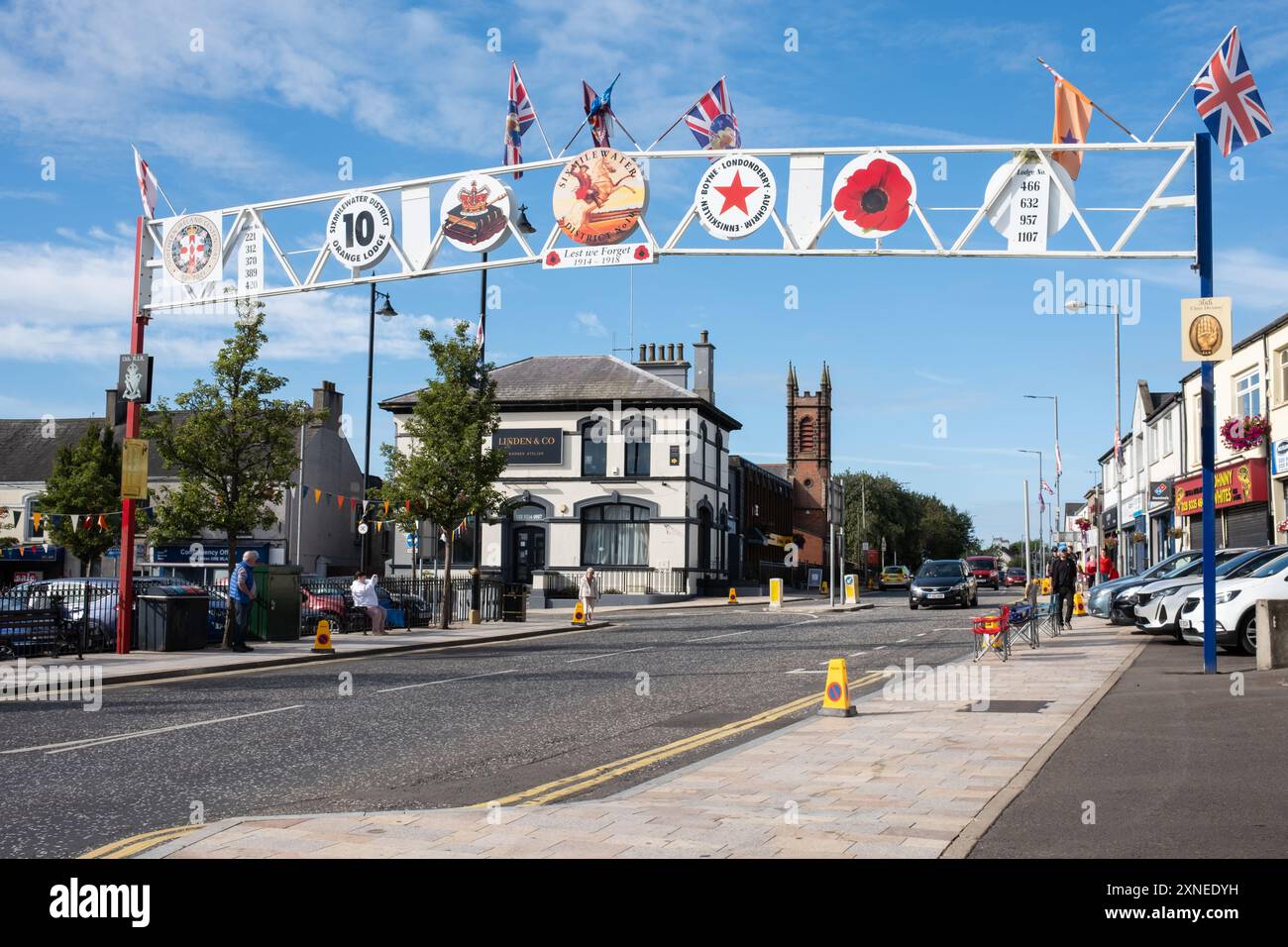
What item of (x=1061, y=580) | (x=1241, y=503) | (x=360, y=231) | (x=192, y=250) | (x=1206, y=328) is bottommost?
(x=1061, y=580)

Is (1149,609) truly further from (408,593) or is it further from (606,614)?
(606,614)

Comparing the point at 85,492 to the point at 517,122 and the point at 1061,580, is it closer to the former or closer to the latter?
the point at 517,122

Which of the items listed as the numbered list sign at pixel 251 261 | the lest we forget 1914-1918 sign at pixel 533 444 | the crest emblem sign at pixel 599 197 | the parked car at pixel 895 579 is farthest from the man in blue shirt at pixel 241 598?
the parked car at pixel 895 579

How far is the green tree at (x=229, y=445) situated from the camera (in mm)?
22391

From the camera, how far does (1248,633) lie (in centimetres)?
1670

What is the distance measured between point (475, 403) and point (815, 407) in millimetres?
67612

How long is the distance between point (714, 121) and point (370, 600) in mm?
14799

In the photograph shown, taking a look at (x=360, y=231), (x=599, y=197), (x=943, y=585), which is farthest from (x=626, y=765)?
(x=943, y=585)

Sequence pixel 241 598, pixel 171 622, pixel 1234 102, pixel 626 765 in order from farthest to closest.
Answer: pixel 241 598 < pixel 171 622 < pixel 1234 102 < pixel 626 765

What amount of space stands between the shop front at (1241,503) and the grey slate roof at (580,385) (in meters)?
22.2

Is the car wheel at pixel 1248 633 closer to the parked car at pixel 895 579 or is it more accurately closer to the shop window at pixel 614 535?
the shop window at pixel 614 535

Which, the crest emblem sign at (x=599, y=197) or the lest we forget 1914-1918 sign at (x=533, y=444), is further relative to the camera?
the lest we forget 1914-1918 sign at (x=533, y=444)

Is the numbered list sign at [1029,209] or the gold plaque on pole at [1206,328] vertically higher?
the numbered list sign at [1029,209]
